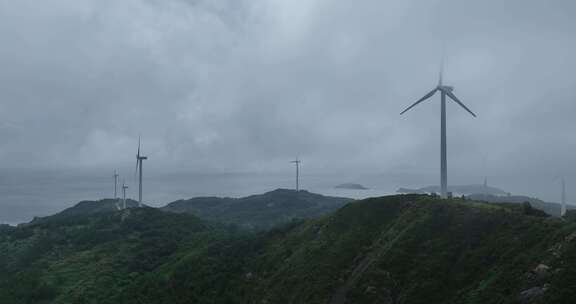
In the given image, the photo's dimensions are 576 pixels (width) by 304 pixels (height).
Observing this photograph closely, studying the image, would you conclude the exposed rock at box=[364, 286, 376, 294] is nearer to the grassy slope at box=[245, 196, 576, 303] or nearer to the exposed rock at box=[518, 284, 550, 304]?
the grassy slope at box=[245, 196, 576, 303]

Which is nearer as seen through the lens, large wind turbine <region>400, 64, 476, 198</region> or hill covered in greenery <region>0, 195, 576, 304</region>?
hill covered in greenery <region>0, 195, 576, 304</region>

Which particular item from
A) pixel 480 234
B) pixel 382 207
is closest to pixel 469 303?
pixel 480 234

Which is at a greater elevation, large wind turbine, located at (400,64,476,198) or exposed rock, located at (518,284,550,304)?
large wind turbine, located at (400,64,476,198)

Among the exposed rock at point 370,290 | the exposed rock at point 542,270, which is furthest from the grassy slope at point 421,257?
the exposed rock at point 542,270

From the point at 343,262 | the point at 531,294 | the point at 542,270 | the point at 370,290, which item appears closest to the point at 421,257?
the point at 370,290

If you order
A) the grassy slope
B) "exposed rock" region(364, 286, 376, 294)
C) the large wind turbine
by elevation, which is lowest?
"exposed rock" region(364, 286, 376, 294)

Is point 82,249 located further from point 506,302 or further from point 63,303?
point 506,302

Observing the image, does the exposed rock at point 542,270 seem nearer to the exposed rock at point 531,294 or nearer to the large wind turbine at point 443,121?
the exposed rock at point 531,294

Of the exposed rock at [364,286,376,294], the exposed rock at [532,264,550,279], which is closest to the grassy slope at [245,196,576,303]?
the exposed rock at [364,286,376,294]

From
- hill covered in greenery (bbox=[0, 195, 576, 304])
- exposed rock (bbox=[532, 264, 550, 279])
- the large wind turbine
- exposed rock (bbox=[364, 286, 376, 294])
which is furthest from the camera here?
the large wind turbine
